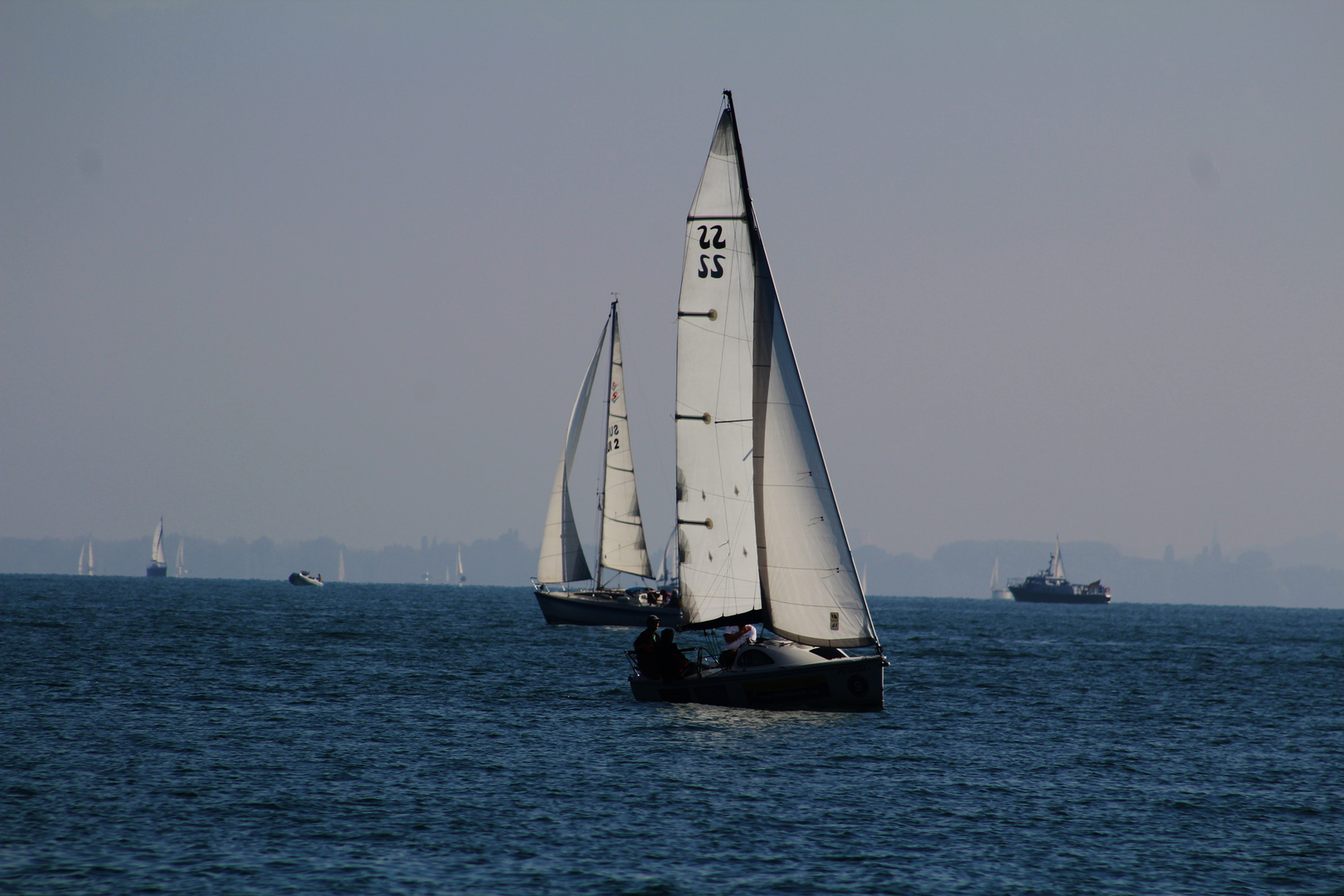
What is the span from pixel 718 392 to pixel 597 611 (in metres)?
41.5

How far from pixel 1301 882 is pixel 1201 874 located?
1333 millimetres

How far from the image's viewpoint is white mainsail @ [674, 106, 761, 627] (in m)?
29.9

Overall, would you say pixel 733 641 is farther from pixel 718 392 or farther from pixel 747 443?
pixel 718 392

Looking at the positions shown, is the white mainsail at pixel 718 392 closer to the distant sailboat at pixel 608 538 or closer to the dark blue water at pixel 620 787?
the dark blue water at pixel 620 787

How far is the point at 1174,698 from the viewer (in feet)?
139

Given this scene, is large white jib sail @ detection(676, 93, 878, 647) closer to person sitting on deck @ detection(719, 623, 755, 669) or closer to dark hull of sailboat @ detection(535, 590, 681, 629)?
person sitting on deck @ detection(719, 623, 755, 669)

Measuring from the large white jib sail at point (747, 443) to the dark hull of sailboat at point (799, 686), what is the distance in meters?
0.82

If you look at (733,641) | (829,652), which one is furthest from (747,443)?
(829,652)

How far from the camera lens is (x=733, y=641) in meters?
31.2

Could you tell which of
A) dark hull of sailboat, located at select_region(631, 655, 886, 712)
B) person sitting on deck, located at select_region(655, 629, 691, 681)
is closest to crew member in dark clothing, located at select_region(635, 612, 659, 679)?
person sitting on deck, located at select_region(655, 629, 691, 681)

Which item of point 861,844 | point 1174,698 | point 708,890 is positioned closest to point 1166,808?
point 861,844

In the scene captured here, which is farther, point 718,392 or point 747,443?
point 747,443

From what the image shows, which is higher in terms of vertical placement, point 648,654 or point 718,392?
point 718,392

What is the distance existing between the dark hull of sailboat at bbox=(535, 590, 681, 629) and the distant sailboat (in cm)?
5
